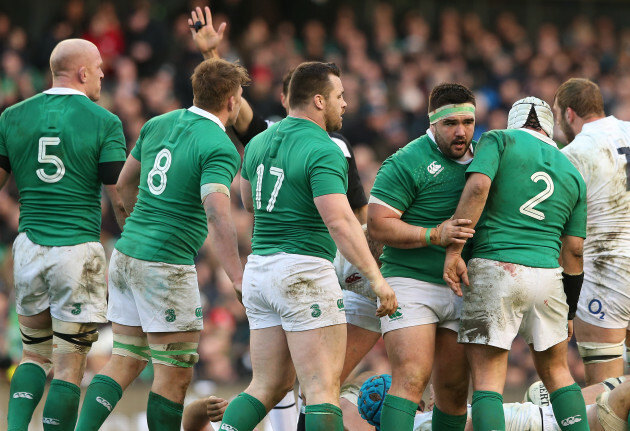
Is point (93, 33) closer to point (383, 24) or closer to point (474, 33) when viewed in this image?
point (383, 24)

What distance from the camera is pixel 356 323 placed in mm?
7301

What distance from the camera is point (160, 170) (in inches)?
260

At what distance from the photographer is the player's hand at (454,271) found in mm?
6113

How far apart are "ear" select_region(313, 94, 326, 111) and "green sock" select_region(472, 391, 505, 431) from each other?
2022 mm

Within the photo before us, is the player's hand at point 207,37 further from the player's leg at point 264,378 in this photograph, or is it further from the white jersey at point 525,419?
the white jersey at point 525,419

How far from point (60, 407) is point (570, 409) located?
131 inches

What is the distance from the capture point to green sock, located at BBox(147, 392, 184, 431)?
653 cm

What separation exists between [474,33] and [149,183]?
44.4 feet

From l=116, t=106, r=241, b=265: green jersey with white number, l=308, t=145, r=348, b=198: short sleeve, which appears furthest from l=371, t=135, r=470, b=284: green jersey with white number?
l=116, t=106, r=241, b=265: green jersey with white number

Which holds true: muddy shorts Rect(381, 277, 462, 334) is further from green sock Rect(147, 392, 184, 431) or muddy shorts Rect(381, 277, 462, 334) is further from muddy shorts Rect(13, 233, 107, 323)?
muddy shorts Rect(13, 233, 107, 323)

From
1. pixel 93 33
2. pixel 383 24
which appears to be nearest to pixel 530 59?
pixel 383 24

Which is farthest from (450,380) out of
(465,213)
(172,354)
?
(172,354)

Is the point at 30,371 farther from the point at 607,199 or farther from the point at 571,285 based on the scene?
the point at 607,199

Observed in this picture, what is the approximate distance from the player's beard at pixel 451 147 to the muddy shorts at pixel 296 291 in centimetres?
106
